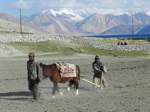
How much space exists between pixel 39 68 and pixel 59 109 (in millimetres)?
2325

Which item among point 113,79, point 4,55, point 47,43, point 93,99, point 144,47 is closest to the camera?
point 93,99

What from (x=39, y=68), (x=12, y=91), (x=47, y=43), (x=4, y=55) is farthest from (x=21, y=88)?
(x=47, y=43)

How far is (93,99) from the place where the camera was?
1333cm

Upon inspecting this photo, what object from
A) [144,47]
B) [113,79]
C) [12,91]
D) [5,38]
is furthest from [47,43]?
[12,91]

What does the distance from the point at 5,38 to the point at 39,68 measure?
44.0 metres

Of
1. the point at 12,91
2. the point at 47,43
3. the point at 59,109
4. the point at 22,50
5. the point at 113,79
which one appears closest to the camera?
the point at 59,109

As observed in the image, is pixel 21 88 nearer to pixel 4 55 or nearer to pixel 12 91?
pixel 12 91

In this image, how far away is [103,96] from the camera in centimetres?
1402

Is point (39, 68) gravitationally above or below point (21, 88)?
above

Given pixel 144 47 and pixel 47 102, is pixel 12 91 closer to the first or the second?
pixel 47 102

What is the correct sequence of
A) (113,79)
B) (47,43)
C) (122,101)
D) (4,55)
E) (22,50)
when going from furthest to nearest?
(47,43) → (22,50) → (4,55) → (113,79) → (122,101)

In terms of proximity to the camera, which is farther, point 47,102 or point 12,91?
point 12,91

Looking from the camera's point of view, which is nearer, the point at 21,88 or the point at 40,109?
the point at 40,109

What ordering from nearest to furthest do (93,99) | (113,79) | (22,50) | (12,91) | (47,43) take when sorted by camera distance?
(93,99) → (12,91) → (113,79) → (22,50) → (47,43)
